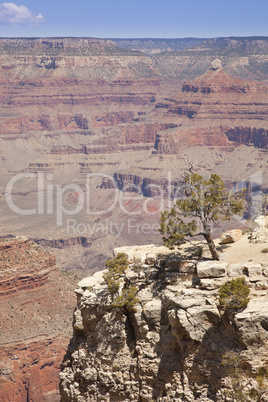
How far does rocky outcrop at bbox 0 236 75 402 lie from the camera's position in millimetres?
60156

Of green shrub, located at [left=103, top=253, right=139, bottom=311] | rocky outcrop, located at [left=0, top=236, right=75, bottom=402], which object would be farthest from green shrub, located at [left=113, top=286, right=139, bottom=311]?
rocky outcrop, located at [left=0, top=236, right=75, bottom=402]

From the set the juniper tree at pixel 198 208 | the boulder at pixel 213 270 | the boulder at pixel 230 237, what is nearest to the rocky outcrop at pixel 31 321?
the boulder at pixel 230 237

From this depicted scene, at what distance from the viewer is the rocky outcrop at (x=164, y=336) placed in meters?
22.0

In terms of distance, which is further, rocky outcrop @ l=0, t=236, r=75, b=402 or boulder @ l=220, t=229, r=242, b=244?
rocky outcrop @ l=0, t=236, r=75, b=402

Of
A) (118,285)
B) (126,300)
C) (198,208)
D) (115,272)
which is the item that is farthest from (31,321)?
(198,208)

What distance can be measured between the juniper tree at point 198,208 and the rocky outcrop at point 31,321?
3925cm

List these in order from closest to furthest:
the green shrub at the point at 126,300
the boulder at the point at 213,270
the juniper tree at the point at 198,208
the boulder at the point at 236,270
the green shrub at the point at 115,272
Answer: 1. the boulder at the point at 236,270
2. the boulder at the point at 213,270
3. the green shrub at the point at 126,300
4. the green shrub at the point at 115,272
5. the juniper tree at the point at 198,208

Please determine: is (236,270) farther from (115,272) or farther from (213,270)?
(115,272)

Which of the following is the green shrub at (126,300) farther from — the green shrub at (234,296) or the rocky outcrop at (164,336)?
the green shrub at (234,296)

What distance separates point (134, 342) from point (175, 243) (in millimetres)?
5846

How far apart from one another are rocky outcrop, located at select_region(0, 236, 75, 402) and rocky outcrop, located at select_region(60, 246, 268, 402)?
3562 centimetres

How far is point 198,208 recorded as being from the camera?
27.7 meters

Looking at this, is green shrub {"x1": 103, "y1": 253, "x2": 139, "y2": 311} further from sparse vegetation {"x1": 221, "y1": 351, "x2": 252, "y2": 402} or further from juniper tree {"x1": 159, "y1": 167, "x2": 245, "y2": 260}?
sparse vegetation {"x1": 221, "y1": 351, "x2": 252, "y2": 402}

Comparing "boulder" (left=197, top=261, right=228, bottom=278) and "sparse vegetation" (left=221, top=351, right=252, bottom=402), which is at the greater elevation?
"boulder" (left=197, top=261, right=228, bottom=278)
